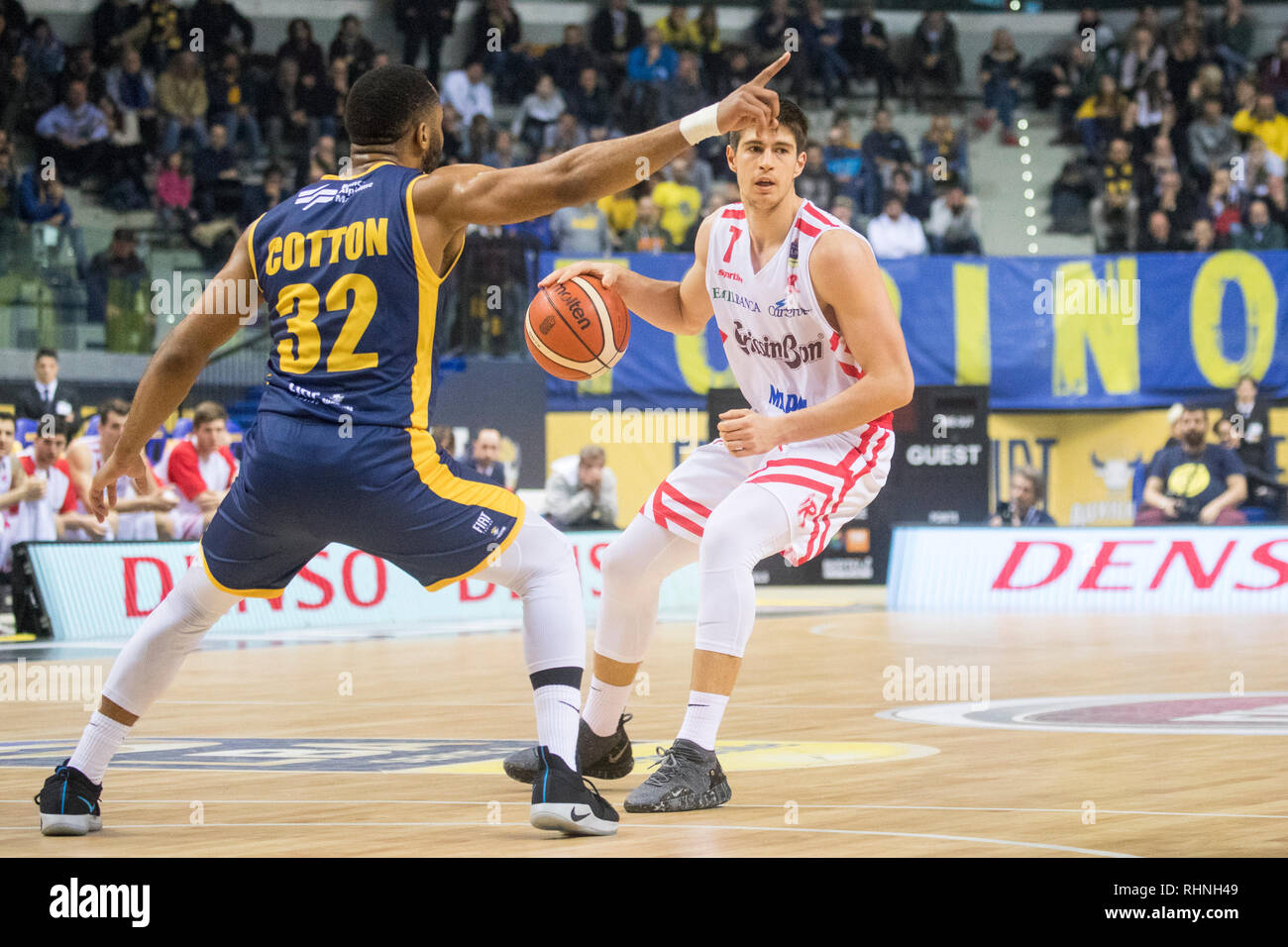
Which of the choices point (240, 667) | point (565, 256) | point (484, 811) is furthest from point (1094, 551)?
point (484, 811)

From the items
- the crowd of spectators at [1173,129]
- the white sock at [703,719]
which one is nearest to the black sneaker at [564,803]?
the white sock at [703,719]

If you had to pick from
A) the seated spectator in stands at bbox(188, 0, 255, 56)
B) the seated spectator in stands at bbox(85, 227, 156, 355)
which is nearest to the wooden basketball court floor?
the seated spectator in stands at bbox(85, 227, 156, 355)

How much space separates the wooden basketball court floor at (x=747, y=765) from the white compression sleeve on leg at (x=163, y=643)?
1.30 feet

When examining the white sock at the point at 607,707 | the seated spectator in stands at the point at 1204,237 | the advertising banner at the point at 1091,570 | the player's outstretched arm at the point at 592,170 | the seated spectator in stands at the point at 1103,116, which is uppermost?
the seated spectator in stands at the point at 1103,116

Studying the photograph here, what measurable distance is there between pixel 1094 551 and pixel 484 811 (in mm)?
11873

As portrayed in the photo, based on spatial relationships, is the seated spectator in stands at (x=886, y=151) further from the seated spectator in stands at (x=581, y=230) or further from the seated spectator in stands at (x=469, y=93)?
the seated spectator in stands at (x=469, y=93)

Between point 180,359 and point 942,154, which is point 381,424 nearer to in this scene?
point 180,359

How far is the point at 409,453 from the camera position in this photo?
15.6ft

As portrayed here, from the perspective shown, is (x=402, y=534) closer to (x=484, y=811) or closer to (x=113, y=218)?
(x=484, y=811)

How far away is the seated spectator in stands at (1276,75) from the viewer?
73.3ft

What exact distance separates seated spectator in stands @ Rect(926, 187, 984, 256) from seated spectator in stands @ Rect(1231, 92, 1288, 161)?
366cm

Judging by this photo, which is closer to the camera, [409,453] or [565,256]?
[409,453]
